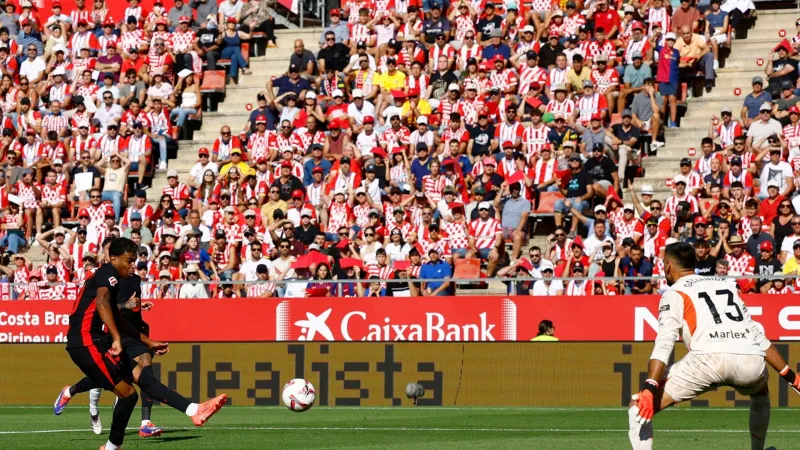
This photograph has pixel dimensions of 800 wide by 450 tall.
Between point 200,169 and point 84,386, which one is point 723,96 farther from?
point 84,386

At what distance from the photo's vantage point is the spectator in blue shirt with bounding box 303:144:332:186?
1064 inches

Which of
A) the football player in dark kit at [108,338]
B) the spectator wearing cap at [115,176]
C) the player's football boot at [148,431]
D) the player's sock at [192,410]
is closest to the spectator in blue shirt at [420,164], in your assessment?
the spectator wearing cap at [115,176]

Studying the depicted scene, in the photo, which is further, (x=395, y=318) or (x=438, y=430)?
(x=395, y=318)

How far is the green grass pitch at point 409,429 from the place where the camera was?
44.2 ft

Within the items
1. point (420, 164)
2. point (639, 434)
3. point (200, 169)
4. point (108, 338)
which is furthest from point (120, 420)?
point (200, 169)

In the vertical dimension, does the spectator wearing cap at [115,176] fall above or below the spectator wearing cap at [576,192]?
below

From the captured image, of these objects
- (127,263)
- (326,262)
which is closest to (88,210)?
(326,262)

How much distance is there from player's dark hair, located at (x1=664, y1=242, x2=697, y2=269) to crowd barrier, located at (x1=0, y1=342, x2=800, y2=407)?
1039cm

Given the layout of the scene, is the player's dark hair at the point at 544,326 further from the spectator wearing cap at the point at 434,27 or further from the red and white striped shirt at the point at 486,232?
the spectator wearing cap at the point at 434,27

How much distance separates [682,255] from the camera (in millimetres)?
9680

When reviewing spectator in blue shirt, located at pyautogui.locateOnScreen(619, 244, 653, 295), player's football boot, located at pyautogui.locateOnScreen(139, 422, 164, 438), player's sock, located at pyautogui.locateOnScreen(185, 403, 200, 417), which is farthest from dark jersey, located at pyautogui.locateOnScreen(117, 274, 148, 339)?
spectator in blue shirt, located at pyautogui.locateOnScreen(619, 244, 653, 295)

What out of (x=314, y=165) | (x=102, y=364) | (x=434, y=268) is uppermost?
(x=102, y=364)

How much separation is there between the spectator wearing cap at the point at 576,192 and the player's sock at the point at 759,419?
47.7 ft

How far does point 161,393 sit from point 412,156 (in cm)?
1444
